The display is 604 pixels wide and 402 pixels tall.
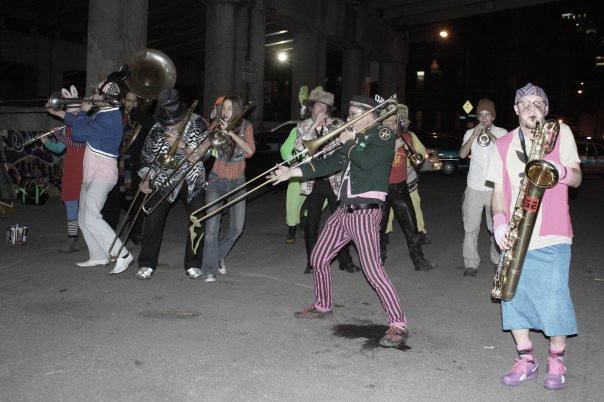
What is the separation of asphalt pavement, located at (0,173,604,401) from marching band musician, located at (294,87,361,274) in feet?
1.08

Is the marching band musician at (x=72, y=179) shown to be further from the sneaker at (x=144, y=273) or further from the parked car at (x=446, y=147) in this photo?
the parked car at (x=446, y=147)

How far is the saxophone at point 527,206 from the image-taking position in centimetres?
394

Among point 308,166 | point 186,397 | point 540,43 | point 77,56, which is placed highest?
point 540,43

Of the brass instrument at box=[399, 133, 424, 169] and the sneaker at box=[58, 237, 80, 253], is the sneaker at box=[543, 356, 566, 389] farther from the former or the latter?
the sneaker at box=[58, 237, 80, 253]

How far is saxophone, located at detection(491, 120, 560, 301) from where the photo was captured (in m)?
3.94

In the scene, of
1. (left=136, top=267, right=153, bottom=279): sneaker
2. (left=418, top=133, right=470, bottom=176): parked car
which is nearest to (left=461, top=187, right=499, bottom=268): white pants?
(left=136, top=267, right=153, bottom=279): sneaker

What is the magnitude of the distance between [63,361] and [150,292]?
200cm

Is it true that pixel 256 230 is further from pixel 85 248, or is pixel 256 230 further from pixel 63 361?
pixel 63 361

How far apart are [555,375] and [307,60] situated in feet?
72.8

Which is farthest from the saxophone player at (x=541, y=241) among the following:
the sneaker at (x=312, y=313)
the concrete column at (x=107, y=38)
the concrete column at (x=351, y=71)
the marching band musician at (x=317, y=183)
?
the concrete column at (x=351, y=71)

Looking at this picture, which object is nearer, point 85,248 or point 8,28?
point 85,248

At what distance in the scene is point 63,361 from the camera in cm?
474

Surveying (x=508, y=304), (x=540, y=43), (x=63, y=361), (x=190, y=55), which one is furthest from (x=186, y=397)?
(x=540, y=43)

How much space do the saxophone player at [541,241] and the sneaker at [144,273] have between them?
404cm
